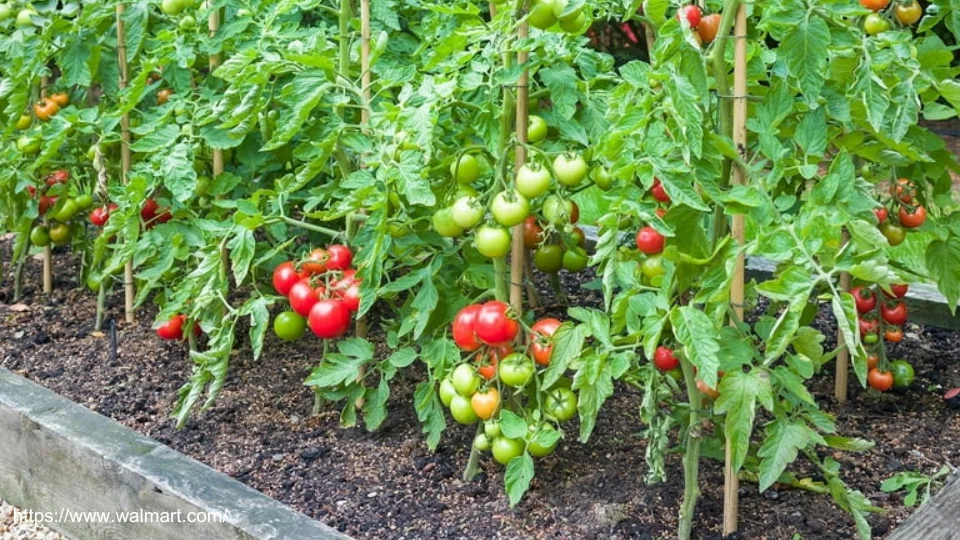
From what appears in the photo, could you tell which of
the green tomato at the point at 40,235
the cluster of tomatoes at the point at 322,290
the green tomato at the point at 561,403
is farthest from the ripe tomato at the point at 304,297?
the green tomato at the point at 40,235

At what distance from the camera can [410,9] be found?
3.33m

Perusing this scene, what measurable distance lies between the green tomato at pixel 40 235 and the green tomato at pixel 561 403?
213 cm

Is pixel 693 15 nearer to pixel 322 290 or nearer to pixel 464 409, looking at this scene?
pixel 464 409

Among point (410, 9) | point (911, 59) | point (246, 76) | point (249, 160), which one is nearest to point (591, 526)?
point (911, 59)

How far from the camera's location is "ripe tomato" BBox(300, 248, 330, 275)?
2602 mm

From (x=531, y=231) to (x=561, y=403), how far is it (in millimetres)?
406

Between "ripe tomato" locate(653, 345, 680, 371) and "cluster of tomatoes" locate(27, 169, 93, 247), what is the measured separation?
2.20 m

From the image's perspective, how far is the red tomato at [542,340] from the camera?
7.39 feet

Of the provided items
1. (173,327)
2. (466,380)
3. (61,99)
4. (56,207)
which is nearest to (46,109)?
(61,99)

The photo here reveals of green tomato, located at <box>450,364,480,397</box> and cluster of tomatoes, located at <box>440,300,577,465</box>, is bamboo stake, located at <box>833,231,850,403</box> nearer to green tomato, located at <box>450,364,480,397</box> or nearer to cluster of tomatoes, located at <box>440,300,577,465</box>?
cluster of tomatoes, located at <box>440,300,577,465</box>

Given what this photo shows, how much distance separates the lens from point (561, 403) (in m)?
2.28

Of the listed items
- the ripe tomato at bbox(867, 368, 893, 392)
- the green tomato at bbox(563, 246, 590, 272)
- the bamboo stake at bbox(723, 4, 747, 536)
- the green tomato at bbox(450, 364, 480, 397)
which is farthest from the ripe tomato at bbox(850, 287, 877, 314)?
the green tomato at bbox(450, 364, 480, 397)

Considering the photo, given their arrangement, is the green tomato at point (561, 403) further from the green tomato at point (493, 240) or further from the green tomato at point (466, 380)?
the green tomato at point (493, 240)

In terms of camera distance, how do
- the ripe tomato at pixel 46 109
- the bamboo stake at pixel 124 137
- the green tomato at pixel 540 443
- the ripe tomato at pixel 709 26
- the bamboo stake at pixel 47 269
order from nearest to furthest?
the ripe tomato at pixel 709 26 → the green tomato at pixel 540 443 → the bamboo stake at pixel 124 137 → the ripe tomato at pixel 46 109 → the bamboo stake at pixel 47 269
